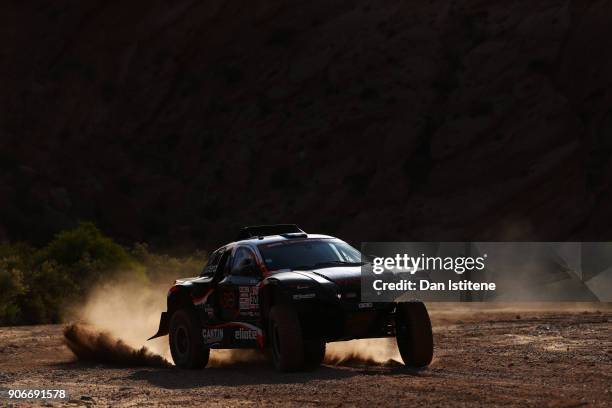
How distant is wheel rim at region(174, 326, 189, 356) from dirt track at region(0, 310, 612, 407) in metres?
0.33

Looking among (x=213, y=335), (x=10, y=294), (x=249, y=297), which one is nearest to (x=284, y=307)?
(x=249, y=297)

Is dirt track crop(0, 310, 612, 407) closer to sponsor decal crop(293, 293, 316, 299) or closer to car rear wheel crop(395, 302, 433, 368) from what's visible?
car rear wheel crop(395, 302, 433, 368)

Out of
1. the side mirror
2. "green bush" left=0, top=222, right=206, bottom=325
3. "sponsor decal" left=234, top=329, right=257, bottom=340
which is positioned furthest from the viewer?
"green bush" left=0, top=222, right=206, bottom=325

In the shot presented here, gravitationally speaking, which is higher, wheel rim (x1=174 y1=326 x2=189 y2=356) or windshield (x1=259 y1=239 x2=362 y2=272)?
windshield (x1=259 y1=239 x2=362 y2=272)

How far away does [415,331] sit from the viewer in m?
13.3

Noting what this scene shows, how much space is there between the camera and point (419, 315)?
43.8 feet

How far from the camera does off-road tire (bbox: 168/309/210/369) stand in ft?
49.6

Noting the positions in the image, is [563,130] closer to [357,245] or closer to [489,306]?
[357,245]

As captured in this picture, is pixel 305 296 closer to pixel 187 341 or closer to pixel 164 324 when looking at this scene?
pixel 187 341

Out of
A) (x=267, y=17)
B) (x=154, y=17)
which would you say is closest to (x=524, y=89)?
(x=267, y=17)

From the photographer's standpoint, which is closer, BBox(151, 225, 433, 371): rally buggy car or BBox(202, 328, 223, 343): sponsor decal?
BBox(151, 225, 433, 371): rally buggy car

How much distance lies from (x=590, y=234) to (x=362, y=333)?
34311mm

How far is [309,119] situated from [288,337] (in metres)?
40.8

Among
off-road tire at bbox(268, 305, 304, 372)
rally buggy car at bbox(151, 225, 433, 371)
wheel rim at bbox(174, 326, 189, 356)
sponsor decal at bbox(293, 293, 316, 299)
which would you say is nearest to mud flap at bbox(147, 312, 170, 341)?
rally buggy car at bbox(151, 225, 433, 371)
